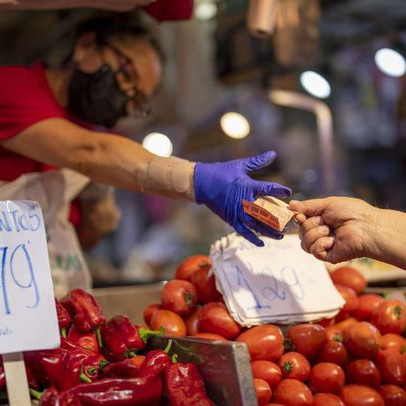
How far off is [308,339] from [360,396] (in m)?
0.24

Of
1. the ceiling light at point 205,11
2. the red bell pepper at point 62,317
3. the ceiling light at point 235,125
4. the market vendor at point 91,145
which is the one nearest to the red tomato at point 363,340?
the market vendor at point 91,145

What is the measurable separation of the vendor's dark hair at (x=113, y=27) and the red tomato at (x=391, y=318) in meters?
1.66

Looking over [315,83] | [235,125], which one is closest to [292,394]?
[315,83]

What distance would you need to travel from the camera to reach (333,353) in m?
2.35

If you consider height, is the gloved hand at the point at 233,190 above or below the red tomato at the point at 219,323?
above

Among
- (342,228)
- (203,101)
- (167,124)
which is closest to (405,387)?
(342,228)

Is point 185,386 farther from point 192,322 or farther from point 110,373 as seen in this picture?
point 192,322

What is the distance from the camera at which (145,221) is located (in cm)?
977

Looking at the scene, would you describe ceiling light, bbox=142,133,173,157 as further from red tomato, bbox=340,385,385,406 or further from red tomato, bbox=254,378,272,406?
red tomato, bbox=254,378,272,406

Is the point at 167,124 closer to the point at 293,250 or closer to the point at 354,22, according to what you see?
the point at 354,22

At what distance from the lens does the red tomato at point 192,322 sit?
245 centimetres

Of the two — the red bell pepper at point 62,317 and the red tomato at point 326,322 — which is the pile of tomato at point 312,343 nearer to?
the red tomato at point 326,322

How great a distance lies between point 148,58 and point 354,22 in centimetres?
525

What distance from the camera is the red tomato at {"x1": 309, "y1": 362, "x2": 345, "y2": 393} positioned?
87.5 inches
